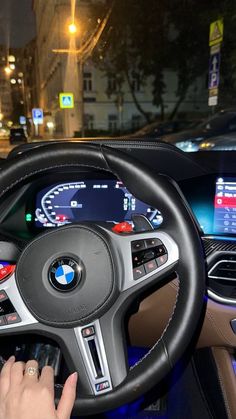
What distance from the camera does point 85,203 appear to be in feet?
6.24

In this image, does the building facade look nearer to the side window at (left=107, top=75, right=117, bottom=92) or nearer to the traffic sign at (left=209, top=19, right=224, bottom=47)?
the side window at (left=107, top=75, right=117, bottom=92)

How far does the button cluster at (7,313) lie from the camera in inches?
47.1

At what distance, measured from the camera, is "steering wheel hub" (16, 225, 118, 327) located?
1.15 m

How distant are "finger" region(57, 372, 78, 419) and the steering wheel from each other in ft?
0.19

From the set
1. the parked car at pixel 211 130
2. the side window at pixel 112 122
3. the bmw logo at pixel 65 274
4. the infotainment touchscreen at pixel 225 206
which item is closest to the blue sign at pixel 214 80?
the parked car at pixel 211 130

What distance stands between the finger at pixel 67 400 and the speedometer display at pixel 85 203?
839 mm

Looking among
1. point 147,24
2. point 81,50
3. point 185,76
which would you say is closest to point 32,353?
point 81,50

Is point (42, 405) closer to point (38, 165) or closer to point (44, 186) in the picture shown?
point (38, 165)

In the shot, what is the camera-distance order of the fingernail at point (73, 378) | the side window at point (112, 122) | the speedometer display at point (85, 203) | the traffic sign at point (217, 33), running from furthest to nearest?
1. the side window at point (112, 122)
2. the traffic sign at point (217, 33)
3. the speedometer display at point (85, 203)
4. the fingernail at point (73, 378)

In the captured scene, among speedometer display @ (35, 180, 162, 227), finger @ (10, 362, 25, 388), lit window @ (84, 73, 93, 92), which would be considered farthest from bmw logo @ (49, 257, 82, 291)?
lit window @ (84, 73, 93, 92)

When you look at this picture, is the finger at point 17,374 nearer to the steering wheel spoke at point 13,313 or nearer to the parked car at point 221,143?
the steering wheel spoke at point 13,313

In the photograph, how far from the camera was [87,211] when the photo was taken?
1.92 metres

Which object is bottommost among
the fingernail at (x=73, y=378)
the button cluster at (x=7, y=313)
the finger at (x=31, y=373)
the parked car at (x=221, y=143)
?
the fingernail at (x=73, y=378)

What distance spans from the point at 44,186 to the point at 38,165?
61 cm
